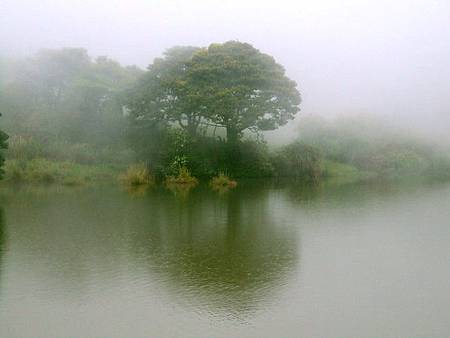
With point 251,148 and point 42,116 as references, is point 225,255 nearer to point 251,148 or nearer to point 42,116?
point 251,148

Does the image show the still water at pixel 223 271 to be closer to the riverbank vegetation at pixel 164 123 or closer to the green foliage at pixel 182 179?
the green foliage at pixel 182 179

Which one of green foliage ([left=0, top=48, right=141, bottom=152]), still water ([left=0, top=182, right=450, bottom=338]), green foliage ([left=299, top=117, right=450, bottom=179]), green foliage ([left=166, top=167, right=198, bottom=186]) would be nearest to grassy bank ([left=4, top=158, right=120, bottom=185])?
green foliage ([left=166, top=167, right=198, bottom=186])

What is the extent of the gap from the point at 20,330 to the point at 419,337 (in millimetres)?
3928

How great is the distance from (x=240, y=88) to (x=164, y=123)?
3969 millimetres

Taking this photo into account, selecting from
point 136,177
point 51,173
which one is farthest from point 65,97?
point 136,177

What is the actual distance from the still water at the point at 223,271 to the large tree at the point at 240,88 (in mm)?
9952

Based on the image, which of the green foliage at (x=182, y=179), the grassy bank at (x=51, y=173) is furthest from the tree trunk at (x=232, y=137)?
the grassy bank at (x=51, y=173)

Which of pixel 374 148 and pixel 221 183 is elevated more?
pixel 374 148

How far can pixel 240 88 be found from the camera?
912 inches

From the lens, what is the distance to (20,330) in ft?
17.5

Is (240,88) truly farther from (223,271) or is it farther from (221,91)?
(223,271)

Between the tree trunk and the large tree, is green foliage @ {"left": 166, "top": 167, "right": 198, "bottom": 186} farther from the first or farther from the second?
the tree trunk

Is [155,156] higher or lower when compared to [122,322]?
higher

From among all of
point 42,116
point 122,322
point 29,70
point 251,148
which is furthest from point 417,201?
point 29,70
